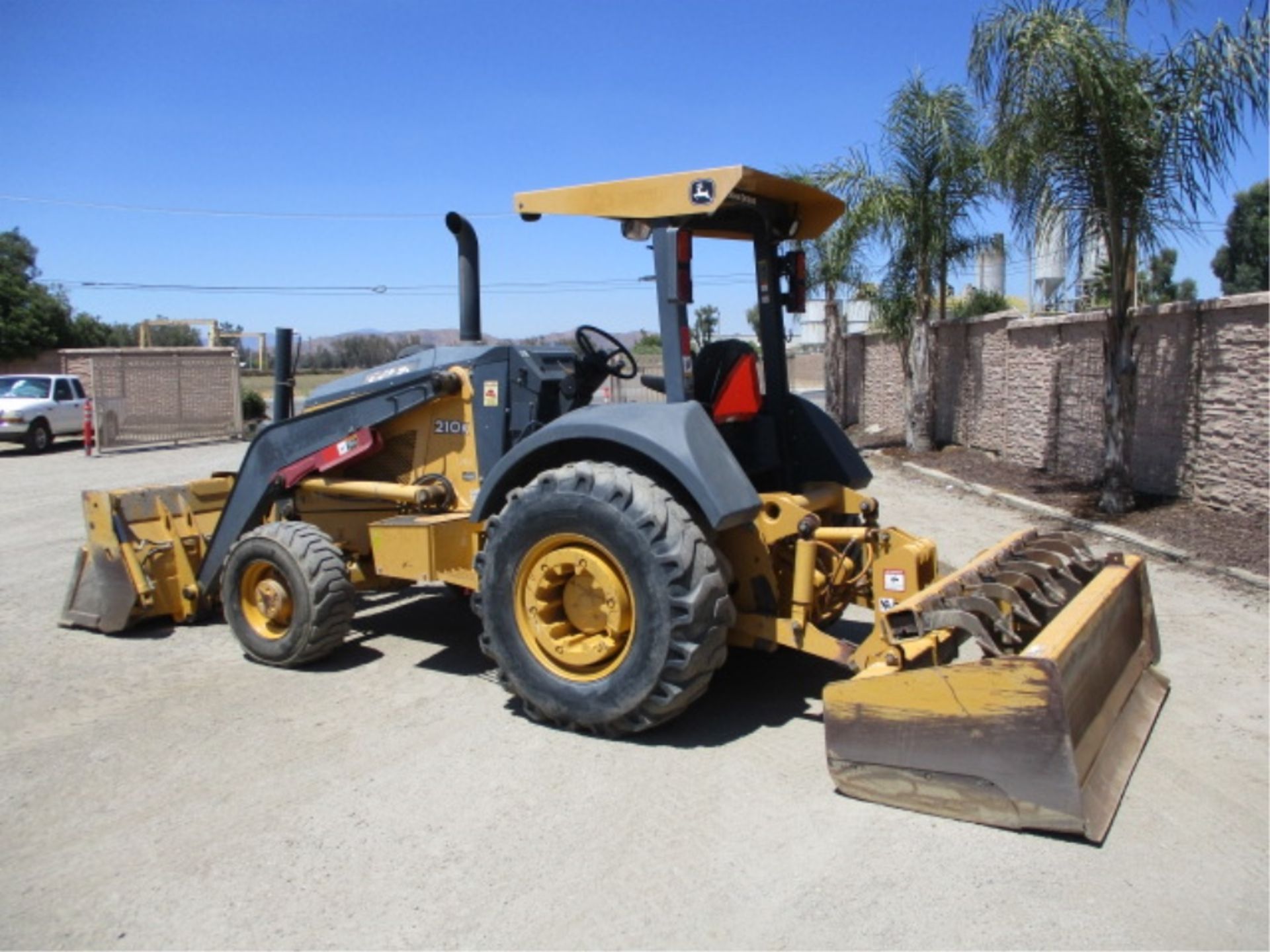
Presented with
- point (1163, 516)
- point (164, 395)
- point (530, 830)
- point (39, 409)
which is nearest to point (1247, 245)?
point (1163, 516)

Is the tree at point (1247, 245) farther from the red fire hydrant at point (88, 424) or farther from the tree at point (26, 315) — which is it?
the tree at point (26, 315)

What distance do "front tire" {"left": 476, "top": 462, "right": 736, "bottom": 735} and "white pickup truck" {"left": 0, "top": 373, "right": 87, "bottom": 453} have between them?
832 inches

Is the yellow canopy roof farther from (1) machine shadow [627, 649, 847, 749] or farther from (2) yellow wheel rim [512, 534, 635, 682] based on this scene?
(1) machine shadow [627, 649, 847, 749]

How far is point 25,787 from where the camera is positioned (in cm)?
459

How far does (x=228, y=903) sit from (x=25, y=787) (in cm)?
165

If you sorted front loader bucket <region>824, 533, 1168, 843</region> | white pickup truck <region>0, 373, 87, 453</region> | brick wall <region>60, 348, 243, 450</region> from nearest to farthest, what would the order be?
1. front loader bucket <region>824, 533, 1168, 843</region>
2. brick wall <region>60, 348, 243, 450</region>
3. white pickup truck <region>0, 373, 87, 453</region>

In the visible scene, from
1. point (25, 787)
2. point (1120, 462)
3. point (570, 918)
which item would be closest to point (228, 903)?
point (570, 918)

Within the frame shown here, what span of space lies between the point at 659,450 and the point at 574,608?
91cm

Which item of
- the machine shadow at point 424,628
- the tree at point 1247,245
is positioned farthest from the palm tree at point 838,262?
the tree at point 1247,245

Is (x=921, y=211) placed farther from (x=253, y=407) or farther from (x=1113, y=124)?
(x=253, y=407)

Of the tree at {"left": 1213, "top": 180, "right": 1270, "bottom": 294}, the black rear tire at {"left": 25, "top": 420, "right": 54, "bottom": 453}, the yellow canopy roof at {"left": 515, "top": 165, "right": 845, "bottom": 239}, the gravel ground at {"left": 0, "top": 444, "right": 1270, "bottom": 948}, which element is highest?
the tree at {"left": 1213, "top": 180, "right": 1270, "bottom": 294}

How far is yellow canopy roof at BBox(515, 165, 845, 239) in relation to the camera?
187 inches

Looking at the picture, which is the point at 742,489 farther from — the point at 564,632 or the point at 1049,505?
the point at 1049,505

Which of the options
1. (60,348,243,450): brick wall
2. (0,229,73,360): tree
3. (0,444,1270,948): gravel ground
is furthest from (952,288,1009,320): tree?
(0,229,73,360): tree
